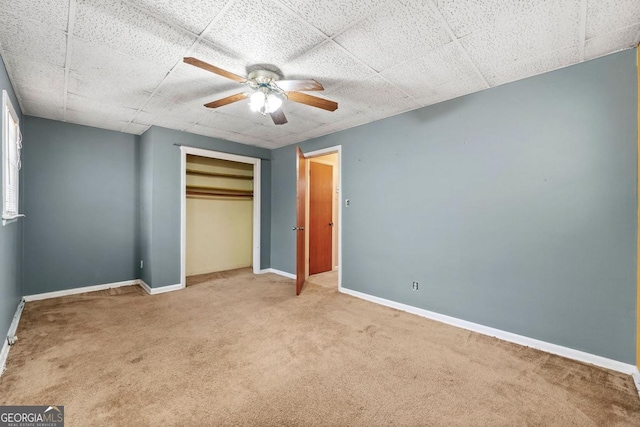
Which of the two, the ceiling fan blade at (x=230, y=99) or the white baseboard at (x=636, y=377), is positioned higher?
the ceiling fan blade at (x=230, y=99)

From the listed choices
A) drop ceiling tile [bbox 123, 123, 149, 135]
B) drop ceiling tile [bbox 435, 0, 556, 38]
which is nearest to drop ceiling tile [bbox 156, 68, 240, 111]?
drop ceiling tile [bbox 123, 123, 149, 135]

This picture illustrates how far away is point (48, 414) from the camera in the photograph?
158 centimetres

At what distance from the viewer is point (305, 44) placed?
195cm

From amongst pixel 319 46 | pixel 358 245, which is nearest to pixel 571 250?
pixel 358 245

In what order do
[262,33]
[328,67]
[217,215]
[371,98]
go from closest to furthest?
[262,33] → [328,67] → [371,98] → [217,215]

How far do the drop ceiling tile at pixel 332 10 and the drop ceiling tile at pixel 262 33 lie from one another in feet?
0.25

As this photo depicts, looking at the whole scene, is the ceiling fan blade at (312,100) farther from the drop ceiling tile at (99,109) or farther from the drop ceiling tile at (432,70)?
the drop ceiling tile at (99,109)

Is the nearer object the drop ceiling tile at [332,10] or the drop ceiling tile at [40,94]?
the drop ceiling tile at [332,10]

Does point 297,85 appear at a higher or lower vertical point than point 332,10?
lower

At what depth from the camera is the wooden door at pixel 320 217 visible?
4.94m

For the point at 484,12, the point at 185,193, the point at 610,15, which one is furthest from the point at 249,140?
the point at 610,15

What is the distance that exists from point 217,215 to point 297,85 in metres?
3.71

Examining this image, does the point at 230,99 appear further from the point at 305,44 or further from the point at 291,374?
the point at 291,374

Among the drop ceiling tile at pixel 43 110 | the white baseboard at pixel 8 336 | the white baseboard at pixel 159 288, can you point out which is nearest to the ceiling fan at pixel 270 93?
the drop ceiling tile at pixel 43 110
